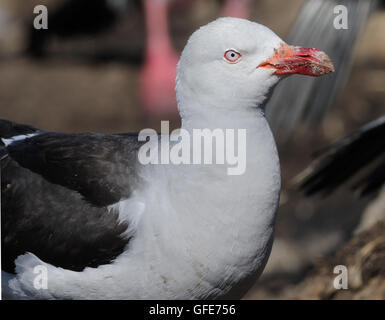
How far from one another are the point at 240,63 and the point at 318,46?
9.13 ft

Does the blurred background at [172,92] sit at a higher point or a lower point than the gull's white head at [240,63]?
higher

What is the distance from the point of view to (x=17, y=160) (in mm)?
4039

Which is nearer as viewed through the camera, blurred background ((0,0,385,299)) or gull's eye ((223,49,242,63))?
gull's eye ((223,49,242,63))

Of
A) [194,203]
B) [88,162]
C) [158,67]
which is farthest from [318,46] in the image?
[158,67]

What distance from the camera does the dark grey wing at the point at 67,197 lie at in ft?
12.0

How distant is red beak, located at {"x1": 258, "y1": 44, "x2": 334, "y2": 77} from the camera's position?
11.2ft

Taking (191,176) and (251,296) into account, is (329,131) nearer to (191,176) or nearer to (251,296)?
(251,296)

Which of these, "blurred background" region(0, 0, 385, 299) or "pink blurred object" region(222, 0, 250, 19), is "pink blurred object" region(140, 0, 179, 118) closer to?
"blurred background" region(0, 0, 385, 299)

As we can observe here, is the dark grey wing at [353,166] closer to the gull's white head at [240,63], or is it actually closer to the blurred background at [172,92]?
the blurred background at [172,92]

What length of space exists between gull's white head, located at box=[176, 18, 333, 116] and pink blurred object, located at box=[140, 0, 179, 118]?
6.01 m

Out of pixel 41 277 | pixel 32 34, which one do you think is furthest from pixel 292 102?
pixel 32 34

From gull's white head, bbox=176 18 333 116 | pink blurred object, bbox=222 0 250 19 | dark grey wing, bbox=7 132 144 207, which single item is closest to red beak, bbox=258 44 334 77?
gull's white head, bbox=176 18 333 116

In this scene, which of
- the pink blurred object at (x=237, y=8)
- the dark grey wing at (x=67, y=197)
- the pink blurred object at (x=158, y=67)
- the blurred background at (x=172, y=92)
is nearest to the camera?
the dark grey wing at (x=67, y=197)

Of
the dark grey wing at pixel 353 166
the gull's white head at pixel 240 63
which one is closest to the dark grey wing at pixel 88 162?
the gull's white head at pixel 240 63
